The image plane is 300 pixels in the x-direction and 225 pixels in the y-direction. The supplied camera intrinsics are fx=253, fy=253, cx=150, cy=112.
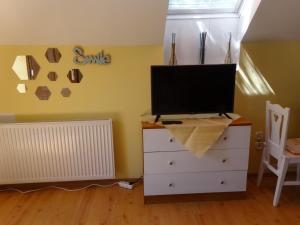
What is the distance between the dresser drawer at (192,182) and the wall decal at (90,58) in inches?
46.2

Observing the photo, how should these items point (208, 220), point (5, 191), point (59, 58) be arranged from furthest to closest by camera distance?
point (5, 191) → point (59, 58) → point (208, 220)

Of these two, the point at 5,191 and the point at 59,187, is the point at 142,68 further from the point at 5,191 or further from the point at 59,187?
the point at 5,191

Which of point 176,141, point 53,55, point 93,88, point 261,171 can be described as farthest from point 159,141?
point 53,55

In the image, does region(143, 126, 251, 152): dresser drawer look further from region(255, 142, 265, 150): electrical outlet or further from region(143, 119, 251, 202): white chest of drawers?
region(255, 142, 265, 150): electrical outlet

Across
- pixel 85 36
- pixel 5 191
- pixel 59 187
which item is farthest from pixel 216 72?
pixel 5 191

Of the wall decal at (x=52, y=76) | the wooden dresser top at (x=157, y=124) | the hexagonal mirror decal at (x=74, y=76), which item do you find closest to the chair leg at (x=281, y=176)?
the wooden dresser top at (x=157, y=124)

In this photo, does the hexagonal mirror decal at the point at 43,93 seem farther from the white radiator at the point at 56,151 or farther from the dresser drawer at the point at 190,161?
the dresser drawer at the point at 190,161

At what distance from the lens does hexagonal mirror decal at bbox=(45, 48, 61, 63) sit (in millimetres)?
2426

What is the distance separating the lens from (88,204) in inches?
93.7

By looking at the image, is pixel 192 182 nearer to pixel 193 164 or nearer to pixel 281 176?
pixel 193 164

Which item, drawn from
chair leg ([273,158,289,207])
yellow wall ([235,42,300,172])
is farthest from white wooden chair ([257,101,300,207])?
yellow wall ([235,42,300,172])

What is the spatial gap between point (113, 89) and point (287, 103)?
186 cm

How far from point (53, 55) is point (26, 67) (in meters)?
0.29

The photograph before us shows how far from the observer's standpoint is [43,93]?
2510 millimetres
